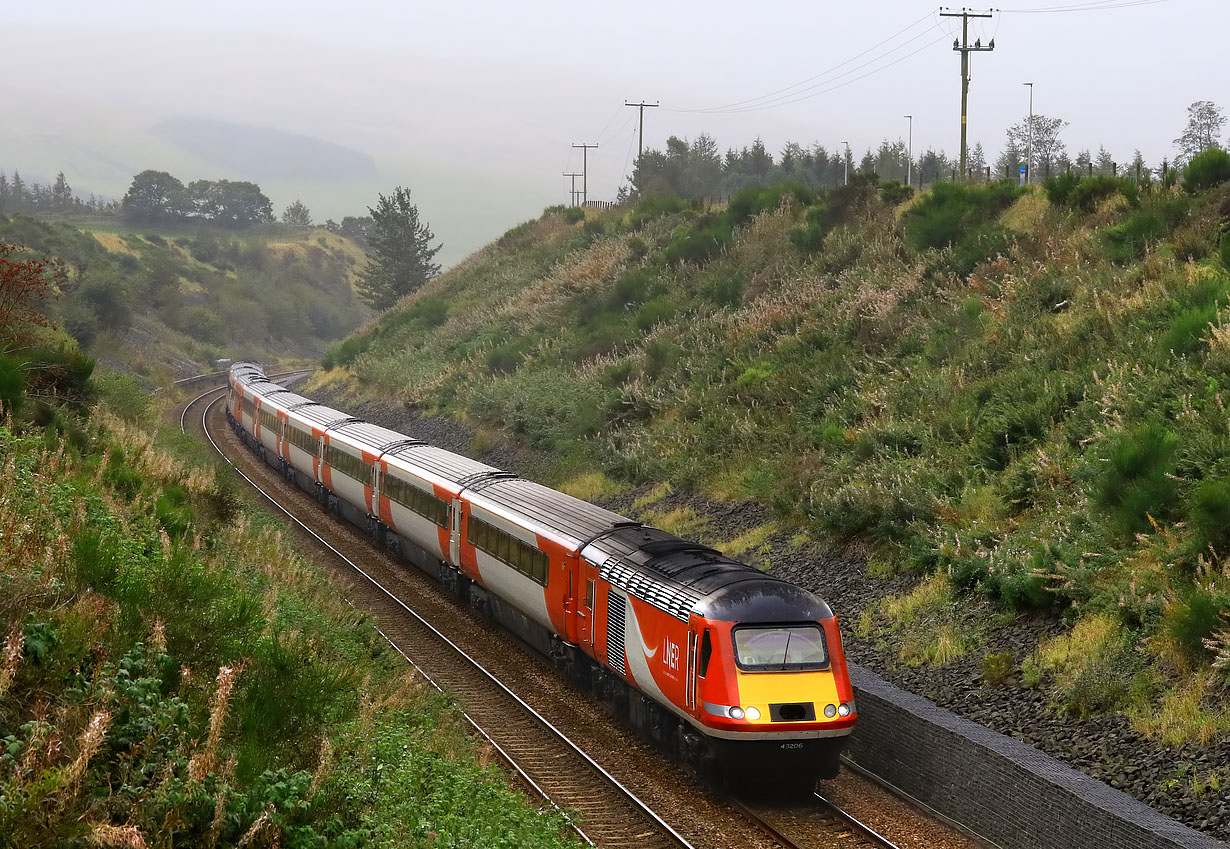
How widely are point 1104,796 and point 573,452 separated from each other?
70.4ft

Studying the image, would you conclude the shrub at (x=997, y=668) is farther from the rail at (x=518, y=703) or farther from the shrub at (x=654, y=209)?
the shrub at (x=654, y=209)

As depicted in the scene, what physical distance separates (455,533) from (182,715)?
1338cm

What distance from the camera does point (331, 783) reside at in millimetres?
8336

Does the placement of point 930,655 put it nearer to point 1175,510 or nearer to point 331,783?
point 1175,510

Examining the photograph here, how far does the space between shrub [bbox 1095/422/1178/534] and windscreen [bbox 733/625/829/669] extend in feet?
15.6

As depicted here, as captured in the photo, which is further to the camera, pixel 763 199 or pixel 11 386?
pixel 763 199

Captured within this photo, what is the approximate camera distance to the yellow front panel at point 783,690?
11.9 m

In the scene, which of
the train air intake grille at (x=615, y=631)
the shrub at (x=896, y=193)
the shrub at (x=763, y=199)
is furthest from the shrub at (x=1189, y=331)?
the shrub at (x=763, y=199)

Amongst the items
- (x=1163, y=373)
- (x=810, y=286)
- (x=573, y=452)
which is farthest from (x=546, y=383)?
(x=1163, y=373)

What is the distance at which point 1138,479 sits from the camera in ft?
48.4

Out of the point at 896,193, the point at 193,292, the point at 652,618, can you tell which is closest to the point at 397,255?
the point at 193,292

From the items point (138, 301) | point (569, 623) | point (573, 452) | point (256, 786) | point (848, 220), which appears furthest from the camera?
point (138, 301)

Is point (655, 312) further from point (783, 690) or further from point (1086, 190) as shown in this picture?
point (783, 690)

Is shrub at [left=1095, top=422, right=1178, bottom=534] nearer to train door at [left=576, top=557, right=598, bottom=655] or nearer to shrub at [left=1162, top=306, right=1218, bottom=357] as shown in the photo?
shrub at [left=1162, top=306, right=1218, bottom=357]
